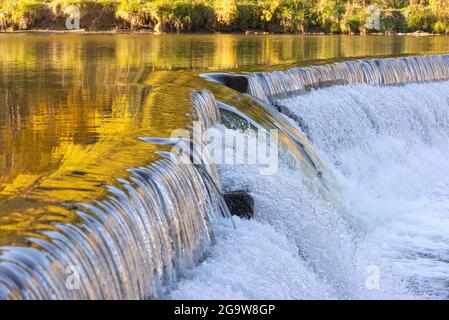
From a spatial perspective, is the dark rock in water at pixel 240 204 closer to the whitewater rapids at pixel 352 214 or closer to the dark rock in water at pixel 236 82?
the whitewater rapids at pixel 352 214

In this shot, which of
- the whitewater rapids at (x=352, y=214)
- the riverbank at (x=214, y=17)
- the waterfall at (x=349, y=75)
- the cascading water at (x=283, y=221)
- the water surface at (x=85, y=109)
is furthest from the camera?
the riverbank at (x=214, y=17)

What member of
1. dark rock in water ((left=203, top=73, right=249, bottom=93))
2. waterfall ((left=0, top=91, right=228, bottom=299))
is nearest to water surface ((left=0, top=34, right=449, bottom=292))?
waterfall ((left=0, top=91, right=228, bottom=299))

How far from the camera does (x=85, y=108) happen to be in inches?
346

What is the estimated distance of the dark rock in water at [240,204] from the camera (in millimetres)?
6414

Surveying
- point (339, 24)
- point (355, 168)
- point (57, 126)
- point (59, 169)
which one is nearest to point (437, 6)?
point (339, 24)

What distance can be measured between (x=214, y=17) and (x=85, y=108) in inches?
759

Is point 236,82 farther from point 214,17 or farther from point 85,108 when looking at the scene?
point 214,17

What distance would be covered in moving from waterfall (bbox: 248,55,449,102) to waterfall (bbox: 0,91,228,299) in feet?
16.7

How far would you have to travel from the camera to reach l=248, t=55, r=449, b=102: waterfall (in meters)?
11.3

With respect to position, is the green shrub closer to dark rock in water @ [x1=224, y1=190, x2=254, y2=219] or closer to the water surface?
the water surface

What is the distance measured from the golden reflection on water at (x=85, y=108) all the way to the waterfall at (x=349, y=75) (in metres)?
0.91

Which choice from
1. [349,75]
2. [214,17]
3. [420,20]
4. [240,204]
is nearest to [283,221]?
[240,204]

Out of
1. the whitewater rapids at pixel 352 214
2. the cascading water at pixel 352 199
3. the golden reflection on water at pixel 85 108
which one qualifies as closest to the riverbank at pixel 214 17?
the golden reflection on water at pixel 85 108
